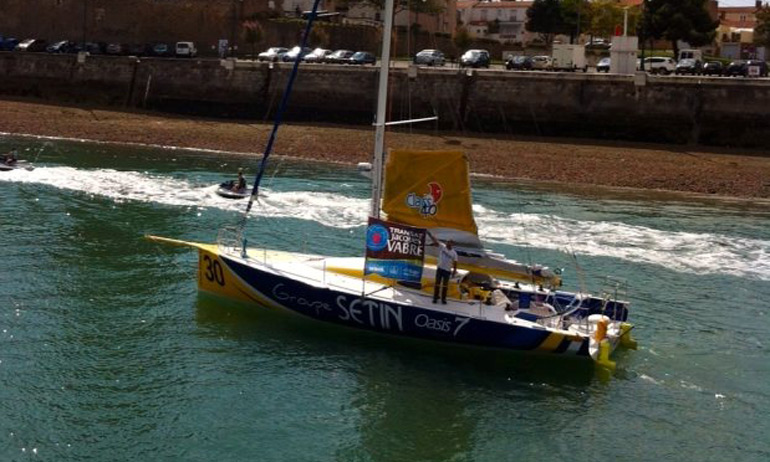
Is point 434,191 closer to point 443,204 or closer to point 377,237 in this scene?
point 443,204

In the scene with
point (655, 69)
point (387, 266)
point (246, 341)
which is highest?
point (655, 69)

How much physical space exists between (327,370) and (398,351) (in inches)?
74.0

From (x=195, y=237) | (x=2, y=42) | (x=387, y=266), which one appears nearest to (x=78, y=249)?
(x=195, y=237)

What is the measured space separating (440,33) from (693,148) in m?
48.8

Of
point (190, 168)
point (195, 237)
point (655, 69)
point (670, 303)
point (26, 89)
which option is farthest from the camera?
point (26, 89)

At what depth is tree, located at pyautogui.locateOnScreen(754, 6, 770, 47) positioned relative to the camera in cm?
8931

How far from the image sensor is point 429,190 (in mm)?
21828

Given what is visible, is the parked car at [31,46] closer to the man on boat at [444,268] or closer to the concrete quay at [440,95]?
the concrete quay at [440,95]

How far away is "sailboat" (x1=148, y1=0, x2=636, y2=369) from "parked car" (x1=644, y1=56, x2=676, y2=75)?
41446mm

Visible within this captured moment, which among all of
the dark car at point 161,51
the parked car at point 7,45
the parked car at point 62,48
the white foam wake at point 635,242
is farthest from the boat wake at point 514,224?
the parked car at point 7,45

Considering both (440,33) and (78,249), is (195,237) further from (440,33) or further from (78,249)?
(440,33)

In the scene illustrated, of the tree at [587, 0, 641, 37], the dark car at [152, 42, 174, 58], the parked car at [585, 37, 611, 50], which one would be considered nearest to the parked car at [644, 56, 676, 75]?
the parked car at [585, 37, 611, 50]

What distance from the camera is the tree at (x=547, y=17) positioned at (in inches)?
3652

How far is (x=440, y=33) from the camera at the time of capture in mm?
95188
